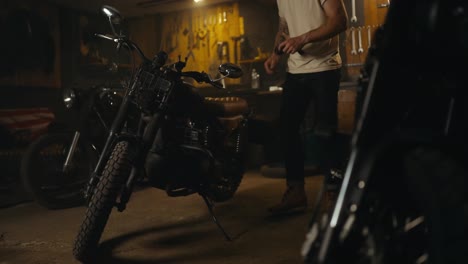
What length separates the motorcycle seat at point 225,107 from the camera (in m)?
2.64

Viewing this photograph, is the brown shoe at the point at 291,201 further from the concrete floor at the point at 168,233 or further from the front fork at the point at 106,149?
the front fork at the point at 106,149

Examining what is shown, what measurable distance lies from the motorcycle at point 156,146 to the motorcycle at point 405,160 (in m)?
1.31

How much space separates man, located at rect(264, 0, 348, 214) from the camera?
241 centimetres

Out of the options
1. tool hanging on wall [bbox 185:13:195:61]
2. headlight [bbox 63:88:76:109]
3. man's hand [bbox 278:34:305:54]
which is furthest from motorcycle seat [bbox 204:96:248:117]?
tool hanging on wall [bbox 185:13:195:61]

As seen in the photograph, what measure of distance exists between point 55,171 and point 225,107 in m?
1.41

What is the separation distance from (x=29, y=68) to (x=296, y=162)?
428 cm

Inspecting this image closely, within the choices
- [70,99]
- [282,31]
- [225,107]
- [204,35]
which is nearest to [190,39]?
[204,35]

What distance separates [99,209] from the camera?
195 cm

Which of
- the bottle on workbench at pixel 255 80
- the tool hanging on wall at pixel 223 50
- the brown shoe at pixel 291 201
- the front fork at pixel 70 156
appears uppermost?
the tool hanging on wall at pixel 223 50

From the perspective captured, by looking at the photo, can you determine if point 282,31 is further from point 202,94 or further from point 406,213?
point 406,213

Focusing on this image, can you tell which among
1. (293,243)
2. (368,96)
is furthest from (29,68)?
(368,96)

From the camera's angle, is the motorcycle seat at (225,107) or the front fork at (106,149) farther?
the motorcycle seat at (225,107)

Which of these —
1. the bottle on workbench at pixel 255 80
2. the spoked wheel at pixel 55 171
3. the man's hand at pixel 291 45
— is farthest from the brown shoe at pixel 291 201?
the bottle on workbench at pixel 255 80

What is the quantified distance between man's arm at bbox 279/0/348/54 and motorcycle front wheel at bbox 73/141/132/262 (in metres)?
1.04
